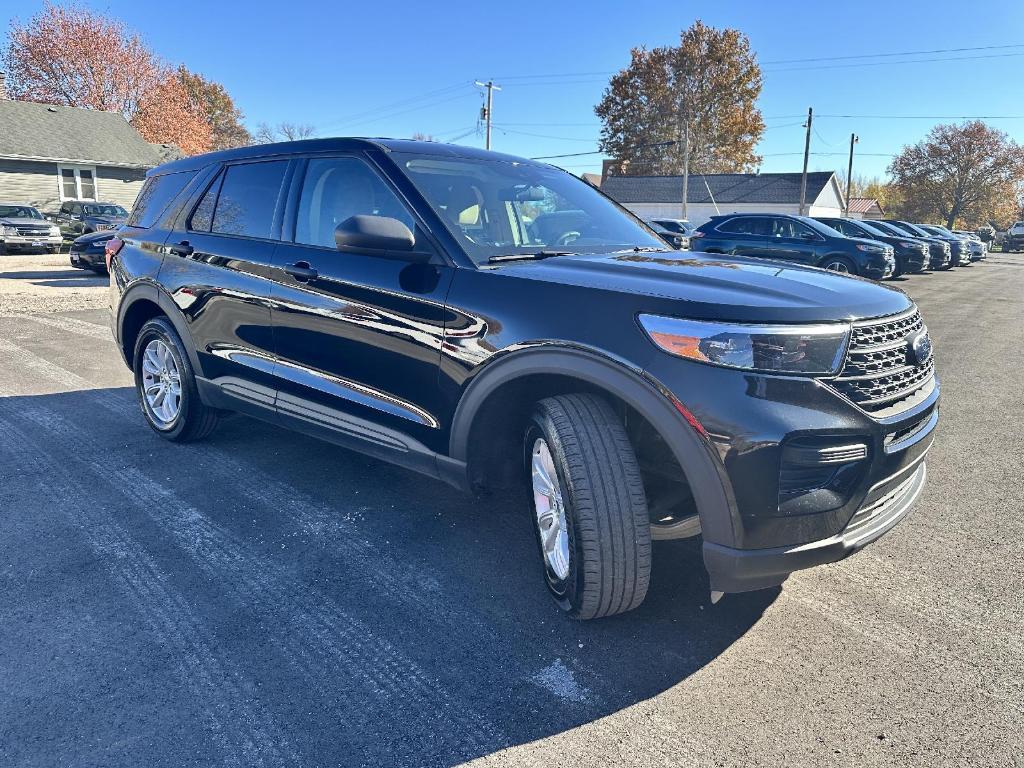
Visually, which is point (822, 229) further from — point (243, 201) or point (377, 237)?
point (377, 237)

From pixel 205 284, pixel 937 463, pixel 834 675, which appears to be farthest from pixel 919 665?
pixel 205 284

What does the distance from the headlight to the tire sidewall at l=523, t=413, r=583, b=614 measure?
1.79 feet

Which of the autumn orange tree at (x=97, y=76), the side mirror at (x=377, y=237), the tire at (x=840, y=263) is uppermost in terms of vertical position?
the autumn orange tree at (x=97, y=76)

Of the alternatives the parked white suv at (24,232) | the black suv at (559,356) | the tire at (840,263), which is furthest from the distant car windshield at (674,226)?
the parked white suv at (24,232)

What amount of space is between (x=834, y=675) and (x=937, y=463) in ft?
8.77

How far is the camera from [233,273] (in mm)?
3928

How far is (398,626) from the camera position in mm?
2654

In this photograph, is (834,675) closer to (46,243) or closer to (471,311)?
(471,311)

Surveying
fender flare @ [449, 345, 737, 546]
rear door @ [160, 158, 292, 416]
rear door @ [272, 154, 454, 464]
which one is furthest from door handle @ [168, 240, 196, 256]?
fender flare @ [449, 345, 737, 546]

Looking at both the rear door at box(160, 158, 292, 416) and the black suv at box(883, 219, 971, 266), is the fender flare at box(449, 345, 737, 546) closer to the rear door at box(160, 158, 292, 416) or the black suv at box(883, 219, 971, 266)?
the rear door at box(160, 158, 292, 416)

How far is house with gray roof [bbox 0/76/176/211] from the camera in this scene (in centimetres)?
3105

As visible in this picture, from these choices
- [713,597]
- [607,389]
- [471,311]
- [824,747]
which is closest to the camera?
[824,747]

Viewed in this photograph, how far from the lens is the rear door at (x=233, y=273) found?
12.4 feet

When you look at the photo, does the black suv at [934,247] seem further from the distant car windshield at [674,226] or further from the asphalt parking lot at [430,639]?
the asphalt parking lot at [430,639]
